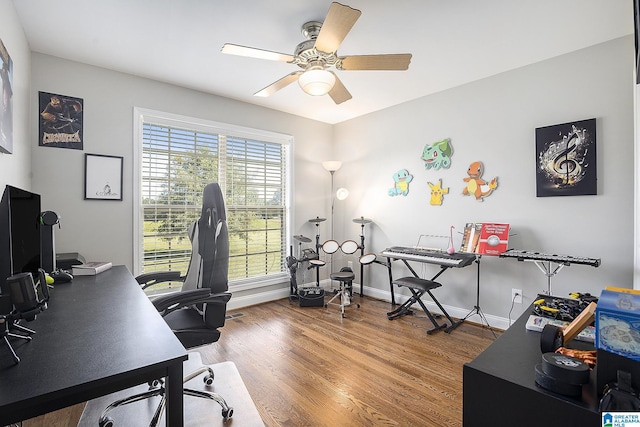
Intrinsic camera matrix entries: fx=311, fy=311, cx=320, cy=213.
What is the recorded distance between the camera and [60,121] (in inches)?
107

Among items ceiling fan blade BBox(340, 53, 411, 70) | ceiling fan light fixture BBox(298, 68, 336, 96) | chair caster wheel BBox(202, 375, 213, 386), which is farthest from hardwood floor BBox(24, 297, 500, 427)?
ceiling fan blade BBox(340, 53, 411, 70)

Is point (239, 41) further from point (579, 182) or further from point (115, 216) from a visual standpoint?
point (579, 182)

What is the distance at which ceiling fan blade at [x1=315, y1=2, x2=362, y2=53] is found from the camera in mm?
1606

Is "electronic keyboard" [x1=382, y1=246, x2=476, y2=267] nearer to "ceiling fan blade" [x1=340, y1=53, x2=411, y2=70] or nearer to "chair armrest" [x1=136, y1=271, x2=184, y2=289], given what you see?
"ceiling fan blade" [x1=340, y1=53, x2=411, y2=70]

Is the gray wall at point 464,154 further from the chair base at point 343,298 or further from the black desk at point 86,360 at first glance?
the black desk at point 86,360

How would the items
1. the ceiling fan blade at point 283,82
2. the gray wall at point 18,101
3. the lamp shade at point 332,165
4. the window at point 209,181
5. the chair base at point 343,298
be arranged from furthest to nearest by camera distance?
the lamp shade at point 332,165, the chair base at point 343,298, the window at point 209,181, the ceiling fan blade at point 283,82, the gray wall at point 18,101

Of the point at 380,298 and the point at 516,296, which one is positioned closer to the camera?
the point at 516,296

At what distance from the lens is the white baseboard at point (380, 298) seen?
3.19m

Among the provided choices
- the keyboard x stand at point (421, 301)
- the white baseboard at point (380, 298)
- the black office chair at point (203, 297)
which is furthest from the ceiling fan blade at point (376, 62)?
the white baseboard at point (380, 298)

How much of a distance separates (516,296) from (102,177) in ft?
13.5

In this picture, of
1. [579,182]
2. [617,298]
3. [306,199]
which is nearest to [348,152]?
[306,199]

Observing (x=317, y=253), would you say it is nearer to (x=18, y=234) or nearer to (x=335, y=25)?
(x=335, y=25)

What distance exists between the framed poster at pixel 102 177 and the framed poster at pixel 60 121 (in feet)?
0.56

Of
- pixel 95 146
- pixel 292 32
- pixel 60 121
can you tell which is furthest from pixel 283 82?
pixel 60 121
